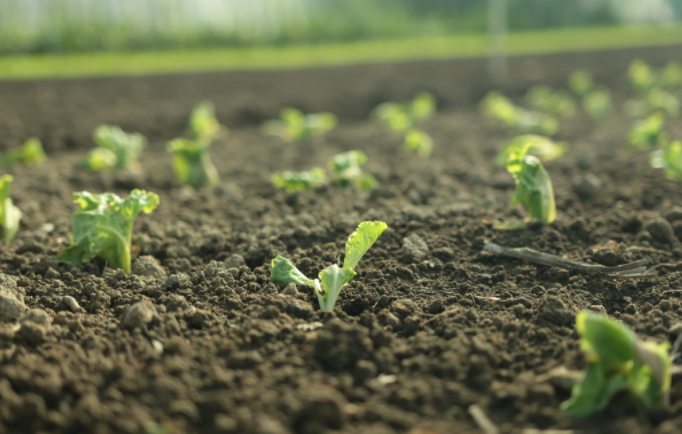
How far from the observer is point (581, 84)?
844 cm

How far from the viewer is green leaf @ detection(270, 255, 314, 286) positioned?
235 cm

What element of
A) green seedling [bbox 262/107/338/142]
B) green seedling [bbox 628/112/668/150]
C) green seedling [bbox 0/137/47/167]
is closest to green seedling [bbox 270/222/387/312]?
green seedling [bbox 0/137/47/167]

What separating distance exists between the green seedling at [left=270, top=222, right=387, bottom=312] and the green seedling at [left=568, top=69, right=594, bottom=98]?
6.98m

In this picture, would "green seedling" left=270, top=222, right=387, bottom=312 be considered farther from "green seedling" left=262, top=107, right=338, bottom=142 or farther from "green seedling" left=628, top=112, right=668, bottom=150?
"green seedling" left=262, top=107, right=338, bottom=142

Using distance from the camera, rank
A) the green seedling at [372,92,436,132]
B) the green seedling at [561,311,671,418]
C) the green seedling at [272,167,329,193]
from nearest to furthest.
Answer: the green seedling at [561,311,671,418]
the green seedling at [272,167,329,193]
the green seedling at [372,92,436,132]

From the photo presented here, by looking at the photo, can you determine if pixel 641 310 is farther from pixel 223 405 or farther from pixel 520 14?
pixel 520 14

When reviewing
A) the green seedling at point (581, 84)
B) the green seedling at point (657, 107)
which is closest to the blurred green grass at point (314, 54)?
the green seedling at point (581, 84)

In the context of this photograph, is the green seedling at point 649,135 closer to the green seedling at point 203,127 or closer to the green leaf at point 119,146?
the green seedling at point 203,127

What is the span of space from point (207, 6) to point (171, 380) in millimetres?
17650

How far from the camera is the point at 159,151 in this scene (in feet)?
20.2

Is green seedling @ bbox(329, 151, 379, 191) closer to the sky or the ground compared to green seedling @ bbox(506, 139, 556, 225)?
closer to the ground

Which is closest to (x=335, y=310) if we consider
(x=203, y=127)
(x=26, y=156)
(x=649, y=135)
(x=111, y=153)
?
(x=111, y=153)

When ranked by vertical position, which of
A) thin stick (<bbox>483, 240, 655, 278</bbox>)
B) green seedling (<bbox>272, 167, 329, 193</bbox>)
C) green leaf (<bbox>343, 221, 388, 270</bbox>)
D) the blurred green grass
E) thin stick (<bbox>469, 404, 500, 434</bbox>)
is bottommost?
thin stick (<bbox>469, 404, 500, 434</bbox>)

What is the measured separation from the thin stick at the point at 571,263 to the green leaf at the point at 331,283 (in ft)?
2.70
